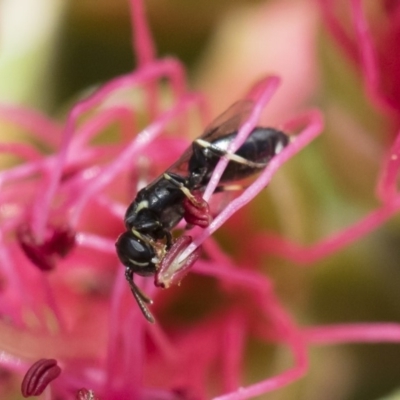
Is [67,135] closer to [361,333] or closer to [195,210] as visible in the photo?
[195,210]

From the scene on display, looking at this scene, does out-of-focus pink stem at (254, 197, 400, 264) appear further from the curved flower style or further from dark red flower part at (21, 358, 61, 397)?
dark red flower part at (21, 358, 61, 397)

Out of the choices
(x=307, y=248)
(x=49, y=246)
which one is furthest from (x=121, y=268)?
(x=307, y=248)

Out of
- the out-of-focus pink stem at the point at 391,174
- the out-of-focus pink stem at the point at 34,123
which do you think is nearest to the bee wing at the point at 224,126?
the out-of-focus pink stem at the point at 391,174

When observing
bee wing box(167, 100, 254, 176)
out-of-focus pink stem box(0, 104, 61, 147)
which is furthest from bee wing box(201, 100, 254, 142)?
out-of-focus pink stem box(0, 104, 61, 147)

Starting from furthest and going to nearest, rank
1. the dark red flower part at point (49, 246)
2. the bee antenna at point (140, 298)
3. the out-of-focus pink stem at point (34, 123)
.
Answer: the out-of-focus pink stem at point (34, 123)
the dark red flower part at point (49, 246)
the bee antenna at point (140, 298)

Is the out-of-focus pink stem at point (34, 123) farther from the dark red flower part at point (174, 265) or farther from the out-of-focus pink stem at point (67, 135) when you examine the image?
the dark red flower part at point (174, 265)

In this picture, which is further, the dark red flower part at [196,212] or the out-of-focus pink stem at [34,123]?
the out-of-focus pink stem at [34,123]
